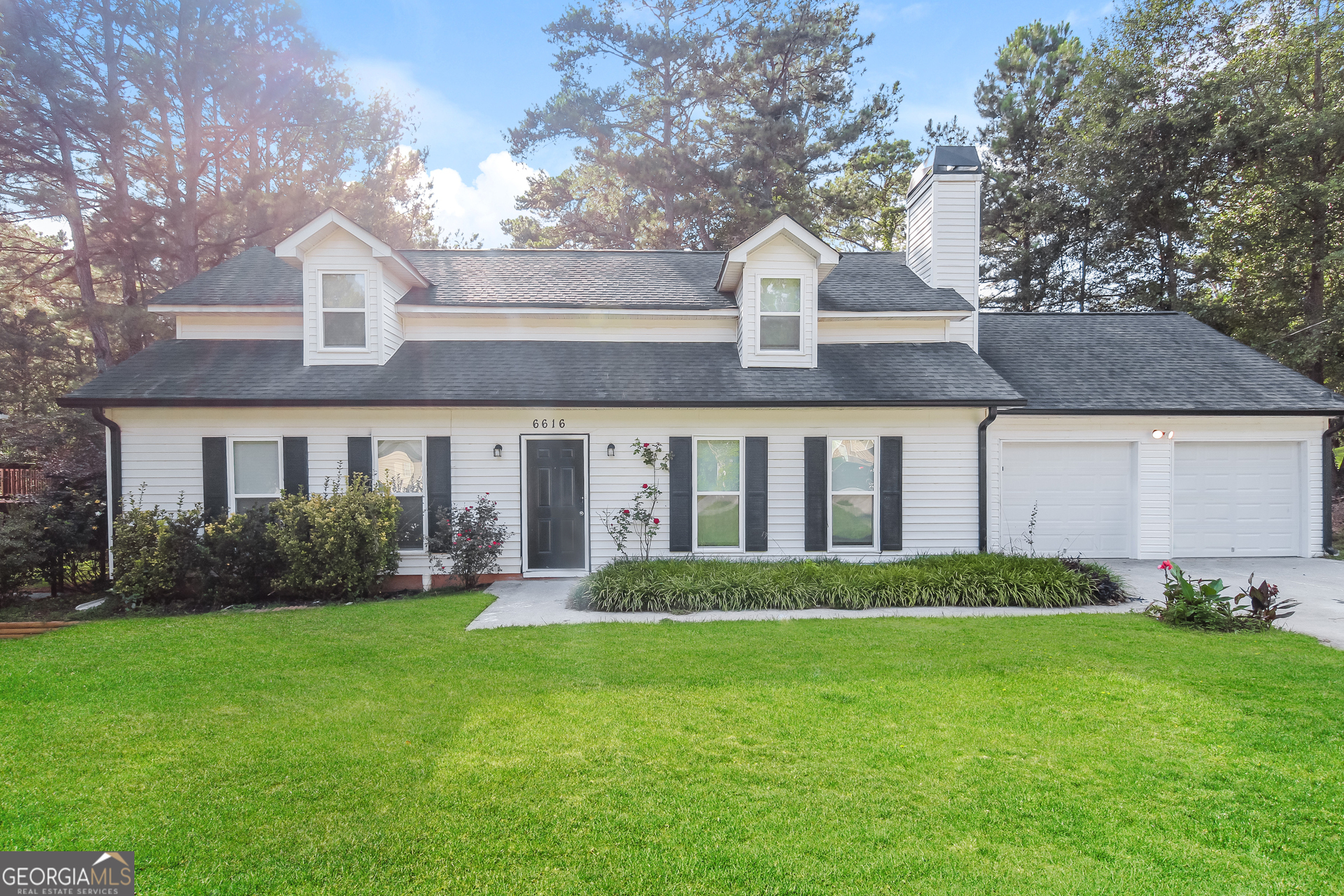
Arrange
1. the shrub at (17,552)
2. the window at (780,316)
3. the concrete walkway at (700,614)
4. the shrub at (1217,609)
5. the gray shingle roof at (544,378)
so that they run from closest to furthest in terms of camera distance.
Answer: the shrub at (1217,609), the concrete walkway at (700,614), the shrub at (17,552), the gray shingle roof at (544,378), the window at (780,316)

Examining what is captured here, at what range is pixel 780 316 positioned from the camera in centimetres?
994

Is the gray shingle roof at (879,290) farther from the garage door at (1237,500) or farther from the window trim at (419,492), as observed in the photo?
the window trim at (419,492)

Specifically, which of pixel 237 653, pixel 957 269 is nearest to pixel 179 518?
pixel 237 653

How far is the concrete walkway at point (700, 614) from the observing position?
688 centimetres

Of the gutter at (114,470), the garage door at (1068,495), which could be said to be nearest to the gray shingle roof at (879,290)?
the garage door at (1068,495)

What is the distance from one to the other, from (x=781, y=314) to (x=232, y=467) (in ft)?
29.1

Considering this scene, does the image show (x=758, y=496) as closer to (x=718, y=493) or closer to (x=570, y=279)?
(x=718, y=493)

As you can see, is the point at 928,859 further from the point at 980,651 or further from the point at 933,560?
the point at 933,560

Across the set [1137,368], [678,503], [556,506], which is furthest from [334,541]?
[1137,368]

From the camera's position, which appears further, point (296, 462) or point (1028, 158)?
point (1028, 158)

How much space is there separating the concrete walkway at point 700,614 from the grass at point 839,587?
0.14 metres

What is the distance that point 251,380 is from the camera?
354 inches

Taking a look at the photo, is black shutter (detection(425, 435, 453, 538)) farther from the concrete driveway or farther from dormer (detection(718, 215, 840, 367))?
the concrete driveway

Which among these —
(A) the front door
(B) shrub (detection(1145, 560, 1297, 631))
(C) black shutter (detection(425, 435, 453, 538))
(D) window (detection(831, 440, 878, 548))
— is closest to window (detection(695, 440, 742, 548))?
(D) window (detection(831, 440, 878, 548))
